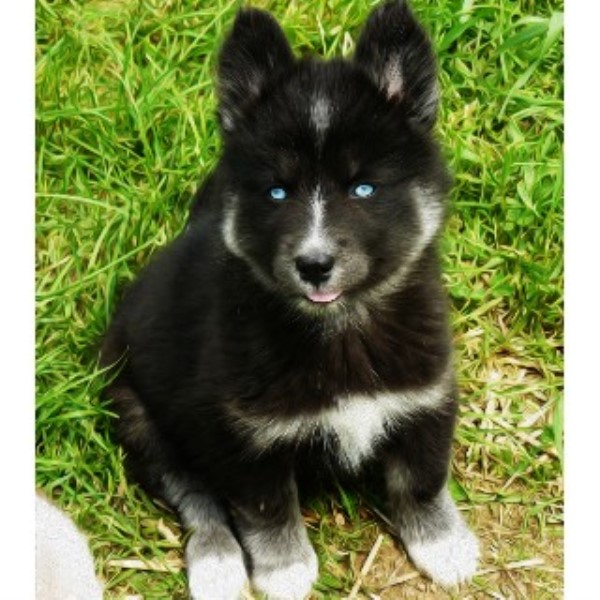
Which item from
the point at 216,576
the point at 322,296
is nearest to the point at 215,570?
the point at 216,576

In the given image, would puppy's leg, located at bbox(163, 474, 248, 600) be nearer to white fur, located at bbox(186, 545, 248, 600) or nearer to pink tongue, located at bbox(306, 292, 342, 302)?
white fur, located at bbox(186, 545, 248, 600)

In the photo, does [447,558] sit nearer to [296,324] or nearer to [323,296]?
[296,324]

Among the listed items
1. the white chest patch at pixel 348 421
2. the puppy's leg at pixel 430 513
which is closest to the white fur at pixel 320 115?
the white chest patch at pixel 348 421

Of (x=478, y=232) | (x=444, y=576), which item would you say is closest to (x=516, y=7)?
(x=478, y=232)

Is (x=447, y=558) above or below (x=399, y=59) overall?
below

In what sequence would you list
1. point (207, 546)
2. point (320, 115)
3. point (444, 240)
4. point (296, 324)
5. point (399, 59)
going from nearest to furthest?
point (320, 115), point (399, 59), point (296, 324), point (207, 546), point (444, 240)

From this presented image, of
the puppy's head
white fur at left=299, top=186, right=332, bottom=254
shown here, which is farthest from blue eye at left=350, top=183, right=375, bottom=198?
white fur at left=299, top=186, right=332, bottom=254

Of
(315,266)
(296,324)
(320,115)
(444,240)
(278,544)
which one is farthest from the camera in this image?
(444,240)
